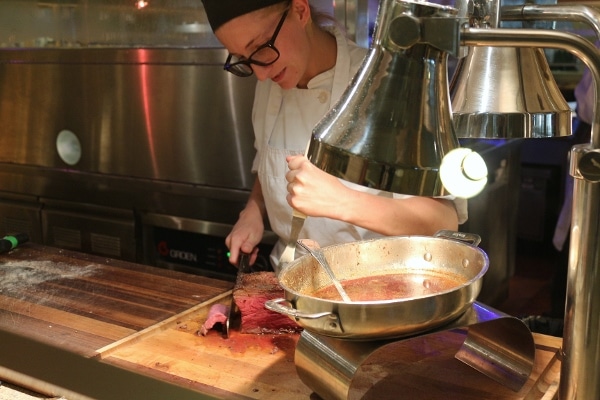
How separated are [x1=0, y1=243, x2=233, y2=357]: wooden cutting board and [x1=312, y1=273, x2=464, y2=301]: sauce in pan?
22.9 inches

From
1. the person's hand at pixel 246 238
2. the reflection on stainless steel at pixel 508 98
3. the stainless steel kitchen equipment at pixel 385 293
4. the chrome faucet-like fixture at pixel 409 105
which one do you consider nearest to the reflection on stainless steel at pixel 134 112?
the person's hand at pixel 246 238

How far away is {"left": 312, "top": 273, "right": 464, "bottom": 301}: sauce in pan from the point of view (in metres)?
1.32

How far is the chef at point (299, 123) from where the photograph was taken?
68.7 inches

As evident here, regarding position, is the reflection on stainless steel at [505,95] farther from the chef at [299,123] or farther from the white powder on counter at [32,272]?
the white powder on counter at [32,272]

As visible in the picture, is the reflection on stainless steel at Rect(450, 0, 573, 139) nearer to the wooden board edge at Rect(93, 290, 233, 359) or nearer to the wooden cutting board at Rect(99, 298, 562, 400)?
the wooden cutting board at Rect(99, 298, 562, 400)

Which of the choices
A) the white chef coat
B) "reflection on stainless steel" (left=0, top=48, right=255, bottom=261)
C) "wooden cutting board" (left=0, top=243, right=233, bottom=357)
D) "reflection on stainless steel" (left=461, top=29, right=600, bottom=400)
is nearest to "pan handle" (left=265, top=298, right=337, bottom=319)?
"reflection on stainless steel" (left=461, top=29, right=600, bottom=400)

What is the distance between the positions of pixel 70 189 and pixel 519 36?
10.6 feet

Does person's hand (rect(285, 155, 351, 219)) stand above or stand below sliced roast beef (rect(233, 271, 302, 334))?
above

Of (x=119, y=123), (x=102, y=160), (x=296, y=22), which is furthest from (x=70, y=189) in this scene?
(x=296, y=22)

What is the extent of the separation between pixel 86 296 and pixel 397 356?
95 centimetres

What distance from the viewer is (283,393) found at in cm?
132

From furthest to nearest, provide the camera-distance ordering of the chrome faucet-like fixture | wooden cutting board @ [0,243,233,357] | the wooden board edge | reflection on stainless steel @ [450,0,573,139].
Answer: wooden cutting board @ [0,243,233,357]
the wooden board edge
reflection on stainless steel @ [450,0,573,139]
the chrome faucet-like fixture

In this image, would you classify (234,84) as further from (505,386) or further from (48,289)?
(505,386)

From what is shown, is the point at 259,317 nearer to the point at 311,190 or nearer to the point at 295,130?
the point at 311,190
